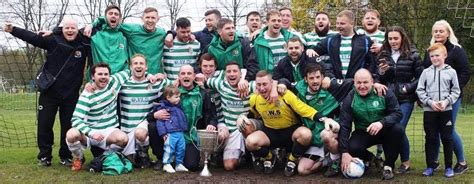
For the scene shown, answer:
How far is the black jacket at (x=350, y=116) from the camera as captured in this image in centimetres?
584

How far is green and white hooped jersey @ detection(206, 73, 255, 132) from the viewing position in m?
6.58

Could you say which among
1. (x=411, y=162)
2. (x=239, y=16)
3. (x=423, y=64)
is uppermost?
(x=239, y=16)

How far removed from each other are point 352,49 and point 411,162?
71.2 inches

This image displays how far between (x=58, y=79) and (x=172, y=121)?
151 cm

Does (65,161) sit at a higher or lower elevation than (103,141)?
lower

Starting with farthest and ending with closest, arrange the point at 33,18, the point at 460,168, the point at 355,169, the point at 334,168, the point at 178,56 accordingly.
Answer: the point at 33,18, the point at 178,56, the point at 460,168, the point at 334,168, the point at 355,169

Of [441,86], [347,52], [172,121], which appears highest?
[347,52]

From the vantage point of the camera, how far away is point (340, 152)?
602 centimetres

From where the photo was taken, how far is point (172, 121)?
21.2 ft

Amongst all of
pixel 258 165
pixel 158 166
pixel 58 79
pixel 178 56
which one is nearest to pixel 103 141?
pixel 158 166

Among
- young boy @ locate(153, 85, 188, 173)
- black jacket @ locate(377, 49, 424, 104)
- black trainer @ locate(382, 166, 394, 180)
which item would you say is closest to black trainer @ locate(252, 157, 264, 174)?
young boy @ locate(153, 85, 188, 173)

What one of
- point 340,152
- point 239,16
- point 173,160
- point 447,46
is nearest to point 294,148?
point 340,152

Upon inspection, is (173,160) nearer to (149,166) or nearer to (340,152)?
(149,166)

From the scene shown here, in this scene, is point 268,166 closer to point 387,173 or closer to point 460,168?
point 387,173
